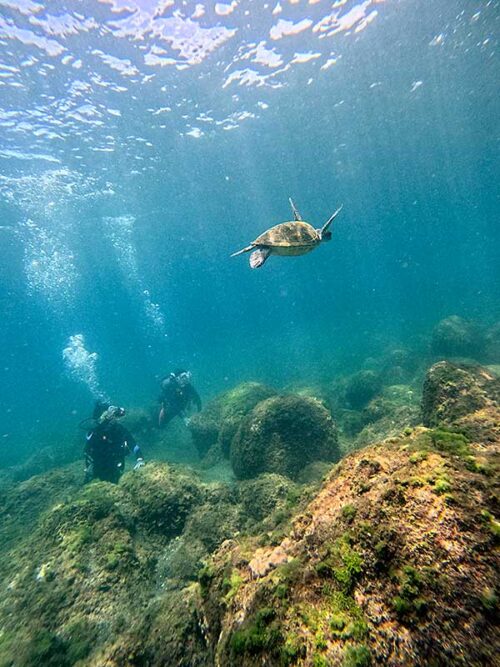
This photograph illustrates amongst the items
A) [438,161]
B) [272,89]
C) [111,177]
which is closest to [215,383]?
[111,177]

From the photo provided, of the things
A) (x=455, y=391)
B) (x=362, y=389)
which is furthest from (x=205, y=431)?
(x=455, y=391)

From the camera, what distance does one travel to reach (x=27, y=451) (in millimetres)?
22625

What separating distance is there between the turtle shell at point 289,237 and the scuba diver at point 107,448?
7.70 m

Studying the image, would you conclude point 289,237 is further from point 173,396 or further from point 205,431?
point 173,396

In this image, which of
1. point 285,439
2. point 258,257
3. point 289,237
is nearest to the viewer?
point 258,257

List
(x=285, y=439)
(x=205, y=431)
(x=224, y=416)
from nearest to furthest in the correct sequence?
(x=285, y=439) → (x=224, y=416) → (x=205, y=431)

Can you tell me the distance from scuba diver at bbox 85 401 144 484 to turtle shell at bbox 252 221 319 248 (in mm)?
7696

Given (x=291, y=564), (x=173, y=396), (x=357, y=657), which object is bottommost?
(x=173, y=396)

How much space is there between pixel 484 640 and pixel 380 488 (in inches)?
32.9

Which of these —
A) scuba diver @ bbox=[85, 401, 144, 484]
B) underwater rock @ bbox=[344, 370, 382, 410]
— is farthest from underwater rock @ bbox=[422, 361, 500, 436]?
scuba diver @ bbox=[85, 401, 144, 484]

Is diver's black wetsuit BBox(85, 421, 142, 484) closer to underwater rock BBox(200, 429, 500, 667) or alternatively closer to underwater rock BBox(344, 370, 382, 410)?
underwater rock BBox(200, 429, 500, 667)

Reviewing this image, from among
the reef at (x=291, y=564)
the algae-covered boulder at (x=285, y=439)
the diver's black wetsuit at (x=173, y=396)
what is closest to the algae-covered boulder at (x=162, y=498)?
the reef at (x=291, y=564)

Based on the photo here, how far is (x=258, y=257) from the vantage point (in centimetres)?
484

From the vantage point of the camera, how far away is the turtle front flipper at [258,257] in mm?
4652
